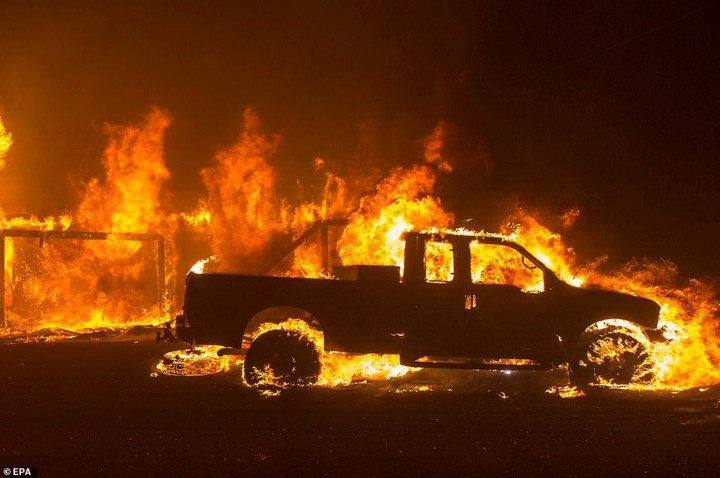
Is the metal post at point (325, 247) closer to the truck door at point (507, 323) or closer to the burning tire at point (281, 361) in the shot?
the burning tire at point (281, 361)

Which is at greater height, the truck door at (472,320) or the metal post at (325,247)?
the metal post at (325,247)

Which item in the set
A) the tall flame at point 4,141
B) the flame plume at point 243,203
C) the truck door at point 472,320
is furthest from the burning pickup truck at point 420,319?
the tall flame at point 4,141

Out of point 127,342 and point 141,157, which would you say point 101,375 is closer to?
point 127,342

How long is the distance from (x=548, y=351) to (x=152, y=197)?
12.6m

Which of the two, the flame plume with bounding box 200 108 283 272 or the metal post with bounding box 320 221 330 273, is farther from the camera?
the flame plume with bounding box 200 108 283 272

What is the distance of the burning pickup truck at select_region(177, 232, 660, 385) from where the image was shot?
659 centimetres

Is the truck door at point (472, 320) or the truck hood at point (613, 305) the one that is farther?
the truck hood at point (613, 305)

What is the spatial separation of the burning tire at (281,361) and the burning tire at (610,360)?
3296 mm

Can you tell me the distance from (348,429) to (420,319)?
1809 mm

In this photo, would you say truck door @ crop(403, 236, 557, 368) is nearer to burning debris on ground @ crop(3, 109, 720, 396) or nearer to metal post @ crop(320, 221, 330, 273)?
burning debris on ground @ crop(3, 109, 720, 396)

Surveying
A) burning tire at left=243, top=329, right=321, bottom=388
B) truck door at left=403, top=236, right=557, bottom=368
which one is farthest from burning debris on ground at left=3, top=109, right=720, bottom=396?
burning tire at left=243, top=329, right=321, bottom=388

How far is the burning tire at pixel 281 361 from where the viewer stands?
6.63 m

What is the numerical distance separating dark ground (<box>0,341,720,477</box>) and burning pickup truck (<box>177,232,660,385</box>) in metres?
0.43

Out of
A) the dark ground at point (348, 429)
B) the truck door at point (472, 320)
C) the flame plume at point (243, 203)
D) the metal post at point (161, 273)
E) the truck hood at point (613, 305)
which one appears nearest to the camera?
the dark ground at point (348, 429)
